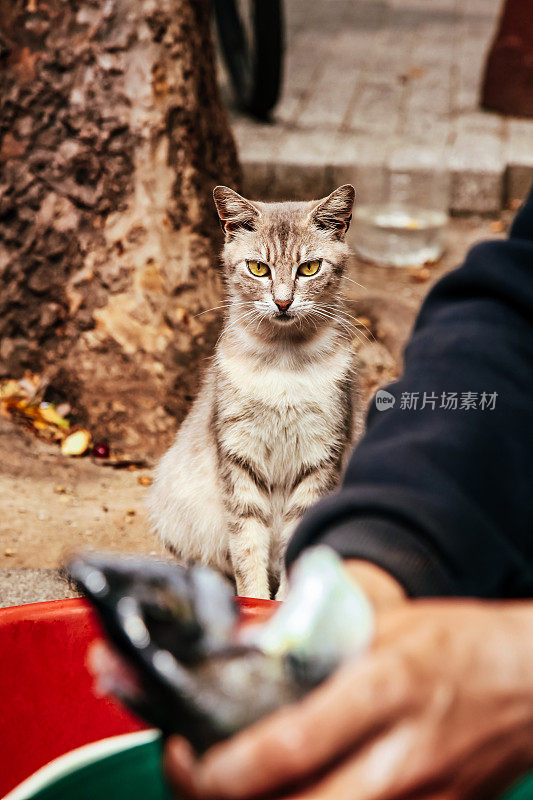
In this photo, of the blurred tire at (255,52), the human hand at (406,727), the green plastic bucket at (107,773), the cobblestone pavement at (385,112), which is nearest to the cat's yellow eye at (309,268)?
the green plastic bucket at (107,773)

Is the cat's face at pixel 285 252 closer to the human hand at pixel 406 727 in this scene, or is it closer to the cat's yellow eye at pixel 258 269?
the cat's yellow eye at pixel 258 269

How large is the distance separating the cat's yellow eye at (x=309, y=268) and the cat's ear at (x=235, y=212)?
→ 0.47 feet

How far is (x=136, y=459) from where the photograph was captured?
106 inches

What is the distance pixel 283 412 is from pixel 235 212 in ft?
1.50

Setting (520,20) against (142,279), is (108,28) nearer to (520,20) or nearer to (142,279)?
(142,279)

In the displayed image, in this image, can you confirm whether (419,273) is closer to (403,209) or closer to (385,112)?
(403,209)

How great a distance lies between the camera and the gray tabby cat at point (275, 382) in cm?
196

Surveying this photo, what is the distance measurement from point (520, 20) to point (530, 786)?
455 cm

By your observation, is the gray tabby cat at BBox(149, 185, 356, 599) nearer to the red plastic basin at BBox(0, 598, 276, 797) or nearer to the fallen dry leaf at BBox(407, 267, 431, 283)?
the red plastic basin at BBox(0, 598, 276, 797)

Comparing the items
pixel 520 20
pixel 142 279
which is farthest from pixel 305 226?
pixel 520 20

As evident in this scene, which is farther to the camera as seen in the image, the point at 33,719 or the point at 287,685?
the point at 33,719

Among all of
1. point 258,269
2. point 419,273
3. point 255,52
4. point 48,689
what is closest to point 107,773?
point 48,689

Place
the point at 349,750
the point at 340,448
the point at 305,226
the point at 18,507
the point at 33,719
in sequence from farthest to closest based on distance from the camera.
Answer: the point at 18,507, the point at 340,448, the point at 305,226, the point at 33,719, the point at 349,750

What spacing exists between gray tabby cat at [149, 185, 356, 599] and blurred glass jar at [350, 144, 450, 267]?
2.23 metres
